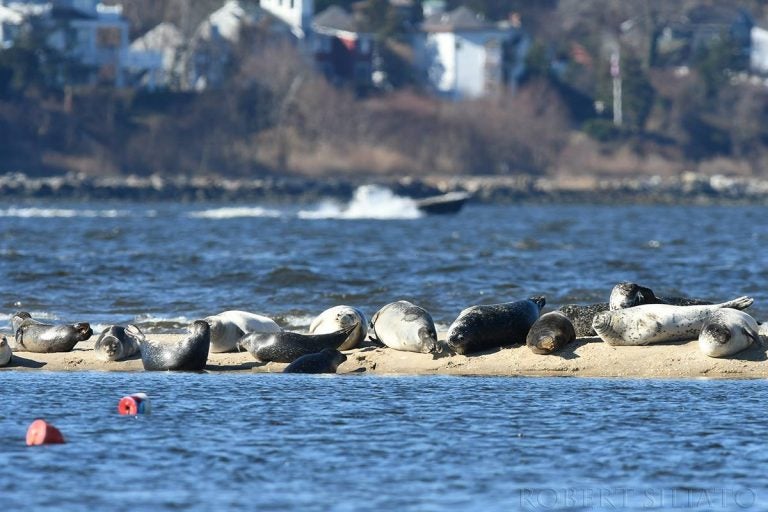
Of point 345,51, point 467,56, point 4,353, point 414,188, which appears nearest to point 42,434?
point 4,353

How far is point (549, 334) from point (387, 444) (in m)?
4.85

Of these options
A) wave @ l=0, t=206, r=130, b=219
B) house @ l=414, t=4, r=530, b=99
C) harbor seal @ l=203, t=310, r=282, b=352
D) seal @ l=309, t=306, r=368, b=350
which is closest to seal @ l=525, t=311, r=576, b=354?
seal @ l=309, t=306, r=368, b=350

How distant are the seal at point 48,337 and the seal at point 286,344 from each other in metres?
2.19

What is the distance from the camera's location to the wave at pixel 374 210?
84688 mm

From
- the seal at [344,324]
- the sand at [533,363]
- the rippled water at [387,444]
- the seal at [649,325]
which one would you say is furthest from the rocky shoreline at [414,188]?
the rippled water at [387,444]

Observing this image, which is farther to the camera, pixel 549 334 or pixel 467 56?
pixel 467 56

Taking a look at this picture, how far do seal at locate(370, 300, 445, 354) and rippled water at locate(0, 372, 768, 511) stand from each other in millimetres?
1093

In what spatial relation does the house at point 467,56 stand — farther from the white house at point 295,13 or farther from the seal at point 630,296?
the seal at point 630,296

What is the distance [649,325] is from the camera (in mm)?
18234

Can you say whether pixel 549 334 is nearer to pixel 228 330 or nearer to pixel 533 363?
pixel 533 363

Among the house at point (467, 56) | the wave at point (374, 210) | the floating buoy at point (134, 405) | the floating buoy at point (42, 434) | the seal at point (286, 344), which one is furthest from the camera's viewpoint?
the house at point (467, 56)

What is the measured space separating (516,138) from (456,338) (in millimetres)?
105065

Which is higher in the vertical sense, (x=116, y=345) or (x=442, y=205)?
(x=116, y=345)

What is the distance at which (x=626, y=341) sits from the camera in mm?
18312
